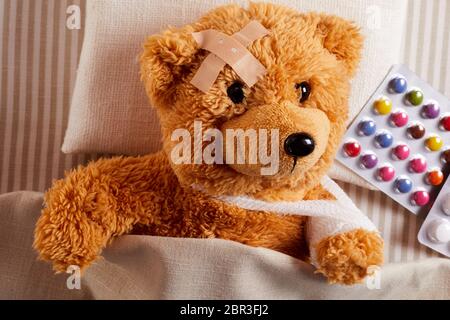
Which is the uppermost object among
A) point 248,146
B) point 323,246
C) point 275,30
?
point 275,30

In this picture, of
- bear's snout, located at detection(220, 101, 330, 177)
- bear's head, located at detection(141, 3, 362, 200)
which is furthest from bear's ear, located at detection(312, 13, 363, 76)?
bear's snout, located at detection(220, 101, 330, 177)

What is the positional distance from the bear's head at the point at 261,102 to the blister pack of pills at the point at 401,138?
0.21m

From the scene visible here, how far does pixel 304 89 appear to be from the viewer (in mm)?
546

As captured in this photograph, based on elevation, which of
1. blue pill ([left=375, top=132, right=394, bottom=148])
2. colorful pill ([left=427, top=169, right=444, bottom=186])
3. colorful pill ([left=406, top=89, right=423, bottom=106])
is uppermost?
colorful pill ([left=406, top=89, right=423, bottom=106])

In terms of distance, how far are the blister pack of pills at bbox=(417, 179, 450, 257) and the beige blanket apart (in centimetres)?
12

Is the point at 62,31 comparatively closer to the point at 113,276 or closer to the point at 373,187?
the point at 113,276

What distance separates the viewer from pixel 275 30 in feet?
1.80

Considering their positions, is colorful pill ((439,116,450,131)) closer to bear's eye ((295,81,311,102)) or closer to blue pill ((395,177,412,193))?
blue pill ((395,177,412,193))

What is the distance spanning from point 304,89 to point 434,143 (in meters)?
0.36

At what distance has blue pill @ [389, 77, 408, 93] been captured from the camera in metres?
0.78

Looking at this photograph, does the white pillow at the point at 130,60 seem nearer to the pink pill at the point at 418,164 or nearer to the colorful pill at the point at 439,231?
the pink pill at the point at 418,164

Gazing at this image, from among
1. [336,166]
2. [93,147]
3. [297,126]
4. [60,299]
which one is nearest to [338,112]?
[297,126]

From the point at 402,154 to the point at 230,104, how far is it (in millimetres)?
385

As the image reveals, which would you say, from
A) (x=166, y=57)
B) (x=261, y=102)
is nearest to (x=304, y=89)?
(x=261, y=102)
